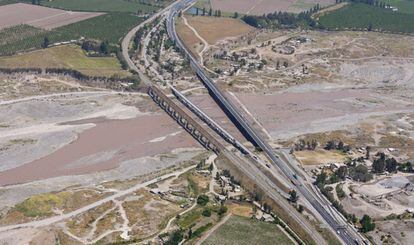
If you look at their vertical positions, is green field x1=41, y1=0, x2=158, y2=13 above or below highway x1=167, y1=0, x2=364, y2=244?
above

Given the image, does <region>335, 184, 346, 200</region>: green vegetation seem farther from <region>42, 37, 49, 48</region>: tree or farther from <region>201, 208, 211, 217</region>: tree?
<region>42, 37, 49, 48</region>: tree

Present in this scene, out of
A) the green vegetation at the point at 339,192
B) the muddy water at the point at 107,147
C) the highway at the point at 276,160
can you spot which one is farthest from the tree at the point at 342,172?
the muddy water at the point at 107,147

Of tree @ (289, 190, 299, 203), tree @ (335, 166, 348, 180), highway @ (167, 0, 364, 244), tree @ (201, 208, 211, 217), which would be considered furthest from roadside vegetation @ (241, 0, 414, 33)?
tree @ (201, 208, 211, 217)

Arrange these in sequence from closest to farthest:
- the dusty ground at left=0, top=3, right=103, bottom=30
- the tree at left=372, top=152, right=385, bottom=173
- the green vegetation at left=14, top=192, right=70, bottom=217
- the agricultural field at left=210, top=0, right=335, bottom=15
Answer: the green vegetation at left=14, top=192, right=70, bottom=217 → the tree at left=372, top=152, right=385, bottom=173 → the dusty ground at left=0, top=3, right=103, bottom=30 → the agricultural field at left=210, top=0, right=335, bottom=15

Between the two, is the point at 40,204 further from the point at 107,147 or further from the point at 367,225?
the point at 367,225

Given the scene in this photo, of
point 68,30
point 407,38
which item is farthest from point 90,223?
point 407,38

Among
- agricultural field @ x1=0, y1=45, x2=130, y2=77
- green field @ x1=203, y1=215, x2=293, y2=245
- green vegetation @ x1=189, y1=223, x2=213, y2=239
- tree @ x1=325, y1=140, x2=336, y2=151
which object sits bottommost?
green field @ x1=203, y1=215, x2=293, y2=245

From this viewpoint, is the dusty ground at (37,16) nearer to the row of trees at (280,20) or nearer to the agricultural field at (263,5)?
the agricultural field at (263,5)

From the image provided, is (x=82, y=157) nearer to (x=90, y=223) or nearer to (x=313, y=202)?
(x=90, y=223)
